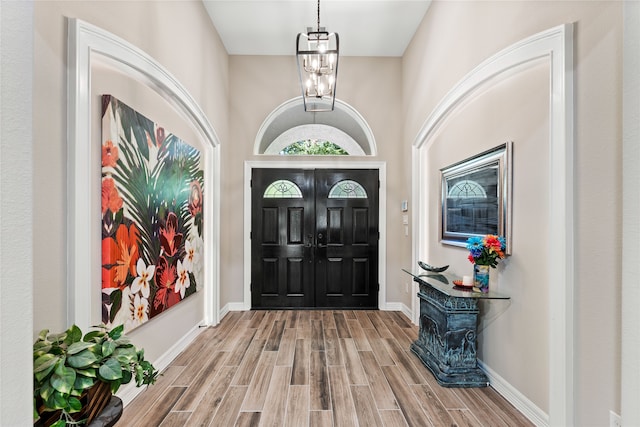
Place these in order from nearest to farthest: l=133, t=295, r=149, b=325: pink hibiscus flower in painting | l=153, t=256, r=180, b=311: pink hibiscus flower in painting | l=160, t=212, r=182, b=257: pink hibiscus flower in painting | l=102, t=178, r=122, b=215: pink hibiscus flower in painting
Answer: l=102, t=178, r=122, b=215: pink hibiscus flower in painting < l=133, t=295, r=149, b=325: pink hibiscus flower in painting < l=153, t=256, r=180, b=311: pink hibiscus flower in painting < l=160, t=212, r=182, b=257: pink hibiscus flower in painting

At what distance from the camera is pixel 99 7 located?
1.83 metres

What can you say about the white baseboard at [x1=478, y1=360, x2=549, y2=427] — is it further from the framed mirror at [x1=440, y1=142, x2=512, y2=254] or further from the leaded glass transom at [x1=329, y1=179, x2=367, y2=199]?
the leaded glass transom at [x1=329, y1=179, x2=367, y2=199]

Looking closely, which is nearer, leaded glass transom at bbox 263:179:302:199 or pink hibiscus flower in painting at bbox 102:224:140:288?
pink hibiscus flower in painting at bbox 102:224:140:288

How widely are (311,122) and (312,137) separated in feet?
0.81

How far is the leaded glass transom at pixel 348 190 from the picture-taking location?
462 cm

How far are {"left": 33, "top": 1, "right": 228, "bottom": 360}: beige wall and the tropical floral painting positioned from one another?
0.29 feet

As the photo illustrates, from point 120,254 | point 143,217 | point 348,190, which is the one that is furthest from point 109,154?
point 348,190

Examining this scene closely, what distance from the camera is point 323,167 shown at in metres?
4.60

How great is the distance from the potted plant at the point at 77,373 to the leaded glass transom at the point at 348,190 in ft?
11.7

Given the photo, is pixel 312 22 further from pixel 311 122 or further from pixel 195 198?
pixel 195 198

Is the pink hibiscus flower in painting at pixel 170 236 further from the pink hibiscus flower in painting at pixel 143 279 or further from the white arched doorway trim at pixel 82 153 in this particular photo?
the white arched doorway trim at pixel 82 153

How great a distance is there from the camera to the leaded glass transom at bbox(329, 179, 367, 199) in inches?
182

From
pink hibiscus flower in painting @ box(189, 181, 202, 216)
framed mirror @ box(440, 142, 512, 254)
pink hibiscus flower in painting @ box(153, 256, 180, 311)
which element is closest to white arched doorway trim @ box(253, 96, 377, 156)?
pink hibiscus flower in painting @ box(189, 181, 202, 216)

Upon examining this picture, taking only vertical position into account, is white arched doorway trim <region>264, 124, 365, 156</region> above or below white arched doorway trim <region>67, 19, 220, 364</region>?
above
